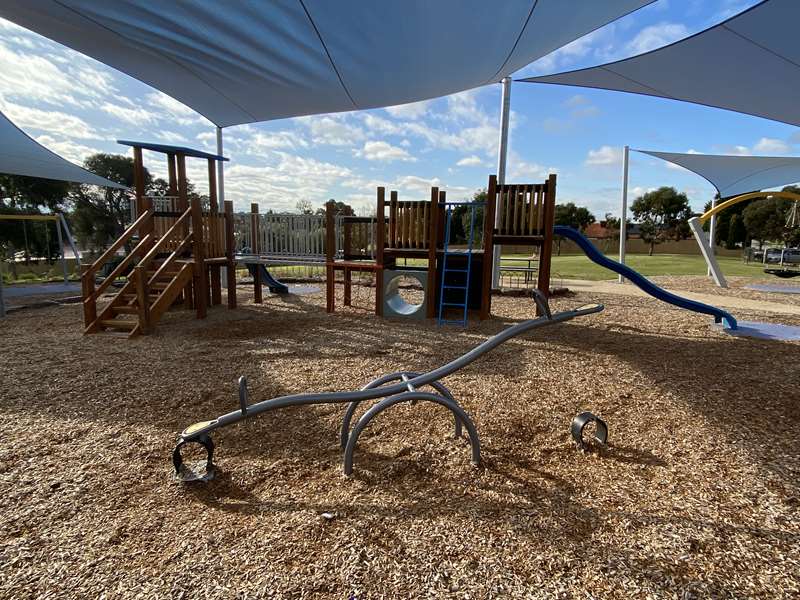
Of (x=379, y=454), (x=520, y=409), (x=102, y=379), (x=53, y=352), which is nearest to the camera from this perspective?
(x=379, y=454)

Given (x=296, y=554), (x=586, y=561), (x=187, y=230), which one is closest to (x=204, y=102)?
(x=187, y=230)

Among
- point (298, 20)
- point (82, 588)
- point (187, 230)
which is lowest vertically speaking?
point (82, 588)

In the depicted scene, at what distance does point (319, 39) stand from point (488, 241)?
4131 millimetres

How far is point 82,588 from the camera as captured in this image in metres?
1.76

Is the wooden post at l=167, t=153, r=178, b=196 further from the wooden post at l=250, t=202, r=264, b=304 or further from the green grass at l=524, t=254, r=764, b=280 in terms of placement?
the green grass at l=524, t=254, r=764, b=280

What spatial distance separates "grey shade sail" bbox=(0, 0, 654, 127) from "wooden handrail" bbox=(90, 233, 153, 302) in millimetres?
2872

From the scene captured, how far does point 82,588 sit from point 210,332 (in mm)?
5152

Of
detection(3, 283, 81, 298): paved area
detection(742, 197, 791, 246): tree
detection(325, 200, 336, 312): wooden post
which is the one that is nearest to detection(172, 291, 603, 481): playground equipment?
detection(325, 200, 336, 312): wooden post

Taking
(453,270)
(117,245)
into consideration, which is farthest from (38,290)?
(453,270)

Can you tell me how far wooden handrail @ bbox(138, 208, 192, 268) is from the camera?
6.48 metres

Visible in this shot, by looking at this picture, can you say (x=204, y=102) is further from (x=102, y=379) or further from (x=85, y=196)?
(x=85, y=196)

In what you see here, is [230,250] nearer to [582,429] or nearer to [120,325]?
[120,325]

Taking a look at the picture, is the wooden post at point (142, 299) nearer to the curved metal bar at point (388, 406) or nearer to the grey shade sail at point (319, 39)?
the grey shade sail at point (319, 39)

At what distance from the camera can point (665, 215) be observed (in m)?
46.5
